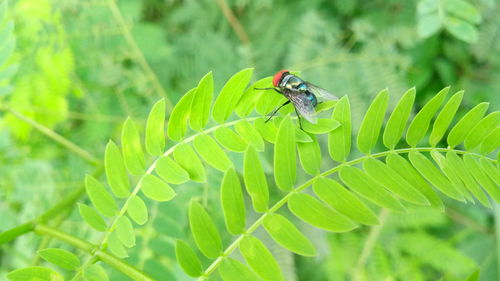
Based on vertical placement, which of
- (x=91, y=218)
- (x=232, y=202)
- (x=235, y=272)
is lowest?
(x=235, y=272)

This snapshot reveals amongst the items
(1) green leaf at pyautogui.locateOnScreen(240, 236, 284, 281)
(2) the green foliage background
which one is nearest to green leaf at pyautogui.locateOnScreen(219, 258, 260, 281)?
(1) green leaf at pyautogui.locateOnScreen(240, 236, 284, 281)

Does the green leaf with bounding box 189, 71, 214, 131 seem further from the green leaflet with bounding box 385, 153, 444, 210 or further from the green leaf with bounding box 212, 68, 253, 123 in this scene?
the green leaflet with bounding box 385, 153, 444, 210

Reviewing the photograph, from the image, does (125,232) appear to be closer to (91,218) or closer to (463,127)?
(91,218)

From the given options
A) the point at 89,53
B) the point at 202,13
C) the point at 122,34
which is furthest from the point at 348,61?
the point at 89,53

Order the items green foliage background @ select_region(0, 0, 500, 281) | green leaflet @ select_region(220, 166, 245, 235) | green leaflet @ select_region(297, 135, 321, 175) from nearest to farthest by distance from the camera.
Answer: green leaflet @ select_region(220, 166, 245, 235) → green leaflet @ select_region(297, 135, 321, 175) → green foliage background @ select_region(0, 0, 500, 281)

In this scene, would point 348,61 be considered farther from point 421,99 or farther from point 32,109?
point 32,109

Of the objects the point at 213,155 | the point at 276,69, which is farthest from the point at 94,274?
the point at 276,69
